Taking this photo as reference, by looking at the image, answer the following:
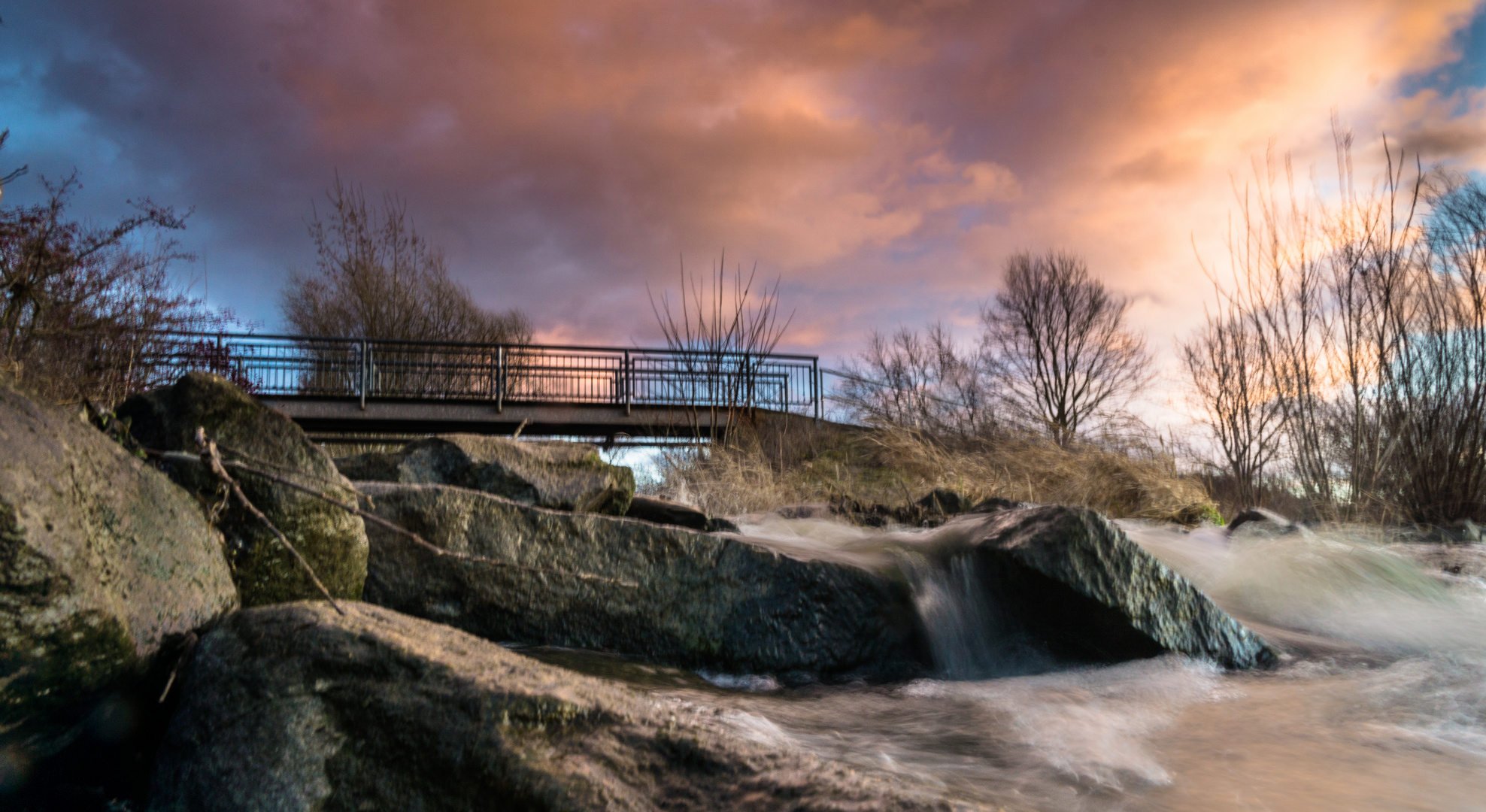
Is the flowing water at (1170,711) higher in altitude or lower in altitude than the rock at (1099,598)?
lower

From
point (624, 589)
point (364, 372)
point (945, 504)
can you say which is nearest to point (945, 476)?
point (945, 504)

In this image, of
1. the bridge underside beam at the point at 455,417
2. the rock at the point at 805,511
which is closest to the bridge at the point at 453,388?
the bridge underside beam at the point at 455,417

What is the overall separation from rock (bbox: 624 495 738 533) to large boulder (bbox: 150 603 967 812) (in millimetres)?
2940

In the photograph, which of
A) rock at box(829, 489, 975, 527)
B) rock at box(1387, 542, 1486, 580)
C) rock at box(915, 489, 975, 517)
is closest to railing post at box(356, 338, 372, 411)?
rock at box(829, 489, 975, 527)

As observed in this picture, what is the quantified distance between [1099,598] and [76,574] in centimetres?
296

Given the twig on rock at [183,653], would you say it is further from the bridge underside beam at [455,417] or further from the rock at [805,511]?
the bridge underside beam at [455,417]

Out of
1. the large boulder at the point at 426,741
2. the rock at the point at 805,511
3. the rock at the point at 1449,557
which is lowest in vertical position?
the rock at the point at 1449,557

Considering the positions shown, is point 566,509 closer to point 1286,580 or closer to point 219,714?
point 219,714

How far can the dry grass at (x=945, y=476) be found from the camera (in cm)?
732

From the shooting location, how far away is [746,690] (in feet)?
8.31

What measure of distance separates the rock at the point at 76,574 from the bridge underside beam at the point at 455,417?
47.4 feet

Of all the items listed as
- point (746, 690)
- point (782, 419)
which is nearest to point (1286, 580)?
point (746, 690)

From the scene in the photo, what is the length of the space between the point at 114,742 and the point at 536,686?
2.82 feet

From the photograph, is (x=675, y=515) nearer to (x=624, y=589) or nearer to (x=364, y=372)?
(x=624, y=589)
